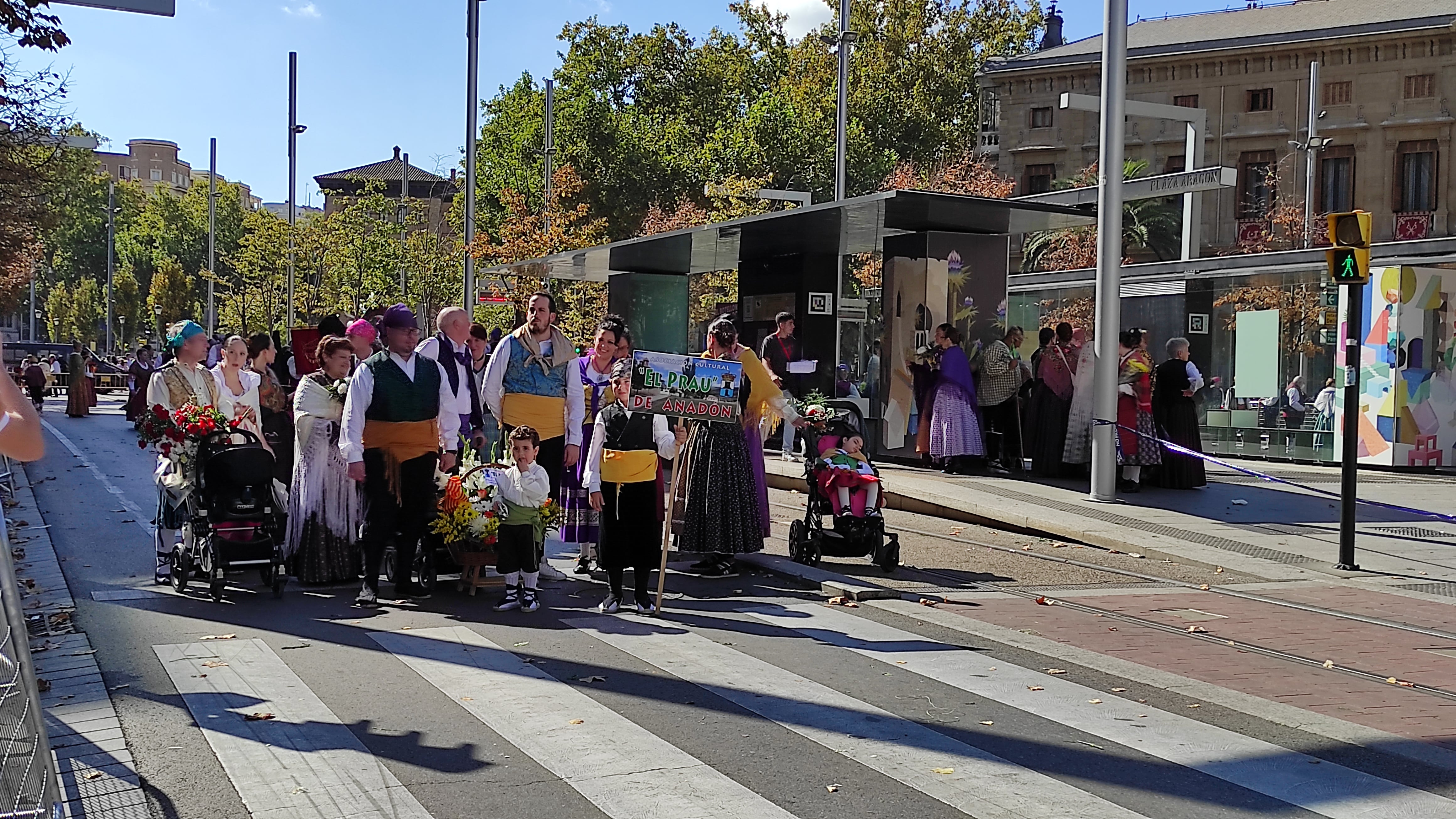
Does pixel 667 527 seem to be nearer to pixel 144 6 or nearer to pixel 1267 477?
pixel 144 6

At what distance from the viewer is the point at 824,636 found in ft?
26.4

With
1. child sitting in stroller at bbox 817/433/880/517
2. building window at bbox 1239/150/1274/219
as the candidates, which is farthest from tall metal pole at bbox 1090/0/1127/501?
building window at bbox 1239/150/1274/219

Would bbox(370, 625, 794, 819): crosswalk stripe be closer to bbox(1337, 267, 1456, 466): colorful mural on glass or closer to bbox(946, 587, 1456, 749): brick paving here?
bbox(946, 587, 1456, 749): brick paving

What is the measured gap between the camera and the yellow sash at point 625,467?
870 cm

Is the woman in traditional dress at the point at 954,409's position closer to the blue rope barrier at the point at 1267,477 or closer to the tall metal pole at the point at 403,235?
the blue rope barrier at the point at 1267,477

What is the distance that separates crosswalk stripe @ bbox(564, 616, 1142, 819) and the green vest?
1.85 metres

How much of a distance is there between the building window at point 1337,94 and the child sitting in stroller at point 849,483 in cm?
4947

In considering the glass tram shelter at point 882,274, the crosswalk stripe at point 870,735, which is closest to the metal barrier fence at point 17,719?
the crosswalk stripe at point 870,735

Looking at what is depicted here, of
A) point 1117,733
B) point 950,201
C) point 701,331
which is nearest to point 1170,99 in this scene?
point 701,331

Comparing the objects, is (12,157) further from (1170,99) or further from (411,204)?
(1170,99)

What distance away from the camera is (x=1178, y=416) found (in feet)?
54.1

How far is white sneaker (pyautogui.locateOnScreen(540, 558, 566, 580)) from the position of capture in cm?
1015

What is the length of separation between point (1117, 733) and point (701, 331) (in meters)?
32.7

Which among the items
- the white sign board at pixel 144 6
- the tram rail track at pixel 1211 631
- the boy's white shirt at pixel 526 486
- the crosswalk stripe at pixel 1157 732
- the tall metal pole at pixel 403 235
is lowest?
the crosswalk stripe at pixel 1157 732
